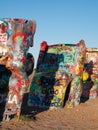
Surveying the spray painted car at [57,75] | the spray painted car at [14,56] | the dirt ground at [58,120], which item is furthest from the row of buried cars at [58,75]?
the spray painted car at [14,56]

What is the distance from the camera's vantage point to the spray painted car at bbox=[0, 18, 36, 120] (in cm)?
1279

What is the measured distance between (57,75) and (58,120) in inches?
153

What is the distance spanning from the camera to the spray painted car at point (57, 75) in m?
18.1

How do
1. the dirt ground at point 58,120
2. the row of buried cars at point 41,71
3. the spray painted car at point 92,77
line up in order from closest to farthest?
the dirt ground at point 58,120
the row of buried cars at point 41,71
the spray painted car at point 92,77

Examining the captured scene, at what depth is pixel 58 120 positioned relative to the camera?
14.9m

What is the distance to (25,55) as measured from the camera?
43.4ft

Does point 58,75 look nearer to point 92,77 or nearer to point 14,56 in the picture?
point 14,56

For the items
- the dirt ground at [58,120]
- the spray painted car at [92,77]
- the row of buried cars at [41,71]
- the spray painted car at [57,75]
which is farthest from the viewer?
the spray painted car at [92,77]

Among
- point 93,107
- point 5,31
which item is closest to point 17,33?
point 5,31

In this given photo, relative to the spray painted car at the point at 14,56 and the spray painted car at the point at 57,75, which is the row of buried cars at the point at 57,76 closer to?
the spray painted car at the point at 57,75

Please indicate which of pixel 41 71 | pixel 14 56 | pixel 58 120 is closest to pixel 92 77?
pixel 41 71

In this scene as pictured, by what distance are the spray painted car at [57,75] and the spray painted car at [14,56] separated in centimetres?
486

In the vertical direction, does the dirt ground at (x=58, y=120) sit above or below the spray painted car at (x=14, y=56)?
below

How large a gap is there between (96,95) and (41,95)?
837 centimetres
